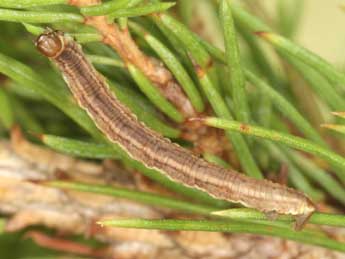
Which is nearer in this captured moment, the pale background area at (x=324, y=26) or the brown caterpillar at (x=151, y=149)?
the brown caterpillar at (x=151, y=149)

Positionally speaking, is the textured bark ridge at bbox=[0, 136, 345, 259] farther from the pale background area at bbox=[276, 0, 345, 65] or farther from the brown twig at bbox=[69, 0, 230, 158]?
the pale background area at bbox=[276, 0, 345, 65]

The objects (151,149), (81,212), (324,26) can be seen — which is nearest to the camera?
(151,149)

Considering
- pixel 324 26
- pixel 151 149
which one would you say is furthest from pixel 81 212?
pixel 324 26

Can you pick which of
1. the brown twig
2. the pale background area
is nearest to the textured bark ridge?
the brown twig

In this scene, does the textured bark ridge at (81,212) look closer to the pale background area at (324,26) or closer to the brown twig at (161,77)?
the brown twig at (161,77)

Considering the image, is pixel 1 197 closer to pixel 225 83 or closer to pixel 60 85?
pixel 60 85

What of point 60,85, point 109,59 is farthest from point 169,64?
point 60,85

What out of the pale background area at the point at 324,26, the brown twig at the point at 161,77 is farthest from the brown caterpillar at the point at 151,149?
the pale background area at the point at 324,26

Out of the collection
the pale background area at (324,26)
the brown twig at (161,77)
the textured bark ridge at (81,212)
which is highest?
the pale background area at (324,26)

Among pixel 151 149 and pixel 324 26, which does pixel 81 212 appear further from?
pixel 324 26
